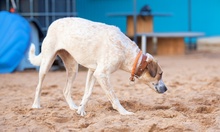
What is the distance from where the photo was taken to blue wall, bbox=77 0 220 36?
16.5m

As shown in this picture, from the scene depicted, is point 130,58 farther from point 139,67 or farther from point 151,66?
point 151,66

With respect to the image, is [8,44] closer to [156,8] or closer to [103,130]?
[103,130]

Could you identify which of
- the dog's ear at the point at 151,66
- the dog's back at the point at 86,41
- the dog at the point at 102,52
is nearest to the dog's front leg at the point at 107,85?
the dog at the point at 102,52

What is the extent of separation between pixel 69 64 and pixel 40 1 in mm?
5753

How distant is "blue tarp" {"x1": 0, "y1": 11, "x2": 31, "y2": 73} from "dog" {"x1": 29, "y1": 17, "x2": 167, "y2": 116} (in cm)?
472

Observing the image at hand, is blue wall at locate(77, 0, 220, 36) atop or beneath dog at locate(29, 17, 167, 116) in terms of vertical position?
beneath

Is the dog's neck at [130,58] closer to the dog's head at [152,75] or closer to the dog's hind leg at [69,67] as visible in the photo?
the dog's head at [152,75]

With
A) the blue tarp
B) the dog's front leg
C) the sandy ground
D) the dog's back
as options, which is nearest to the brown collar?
the dog's back

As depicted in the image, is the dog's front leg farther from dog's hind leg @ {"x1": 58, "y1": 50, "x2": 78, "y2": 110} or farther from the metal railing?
the metal railing

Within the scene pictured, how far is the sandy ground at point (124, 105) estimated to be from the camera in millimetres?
4930

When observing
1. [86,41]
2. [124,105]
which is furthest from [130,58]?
[124,105]

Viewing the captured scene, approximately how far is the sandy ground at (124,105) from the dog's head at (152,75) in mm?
300

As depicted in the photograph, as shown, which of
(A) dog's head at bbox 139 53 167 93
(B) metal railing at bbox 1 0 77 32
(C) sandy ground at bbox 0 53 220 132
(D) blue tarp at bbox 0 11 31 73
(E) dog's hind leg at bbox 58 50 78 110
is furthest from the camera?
(B) metal railing at bbox 1 0 77 32

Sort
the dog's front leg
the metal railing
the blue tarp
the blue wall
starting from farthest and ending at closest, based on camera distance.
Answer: the blue wall, the metal railing, the blue tarp, the dog's front leg
